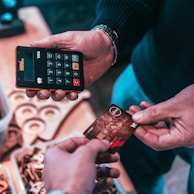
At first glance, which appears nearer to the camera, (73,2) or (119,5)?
(119,5)

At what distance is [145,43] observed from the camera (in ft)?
2.78

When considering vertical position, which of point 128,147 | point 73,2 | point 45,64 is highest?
point 45,64

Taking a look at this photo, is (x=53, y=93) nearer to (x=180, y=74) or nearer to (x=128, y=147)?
(x=180, y=74)

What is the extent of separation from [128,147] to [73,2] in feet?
2.85

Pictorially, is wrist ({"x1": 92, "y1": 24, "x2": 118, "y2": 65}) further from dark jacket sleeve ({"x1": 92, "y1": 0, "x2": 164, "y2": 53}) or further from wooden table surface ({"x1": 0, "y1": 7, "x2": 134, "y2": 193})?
wooden table surface ({"x1": 0, "y1": 7, "x2": 134, "y2": 193})

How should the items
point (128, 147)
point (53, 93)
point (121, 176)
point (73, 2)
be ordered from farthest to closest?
point (73, 2)
point (128, 147)
point (121, 176)
point (53, 93)

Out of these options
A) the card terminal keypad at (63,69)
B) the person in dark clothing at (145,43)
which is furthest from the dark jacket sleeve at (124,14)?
the card terminal keypad at (63,69)

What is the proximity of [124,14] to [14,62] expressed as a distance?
32 cm

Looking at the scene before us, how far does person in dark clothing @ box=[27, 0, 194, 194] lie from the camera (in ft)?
2.24

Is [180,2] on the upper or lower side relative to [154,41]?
upper

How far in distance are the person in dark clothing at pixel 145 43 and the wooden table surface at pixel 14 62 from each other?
4.4 inches

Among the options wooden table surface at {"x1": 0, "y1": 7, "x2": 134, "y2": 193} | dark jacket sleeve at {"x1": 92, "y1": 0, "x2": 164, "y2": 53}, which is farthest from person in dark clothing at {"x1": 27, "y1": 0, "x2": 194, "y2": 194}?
wooden table surface at {"x1": 0, "y1": 7, "x2": 134, "y2": 193}

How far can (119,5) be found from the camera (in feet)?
2.41

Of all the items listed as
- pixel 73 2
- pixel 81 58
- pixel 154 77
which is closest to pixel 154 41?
pixel 154 77
